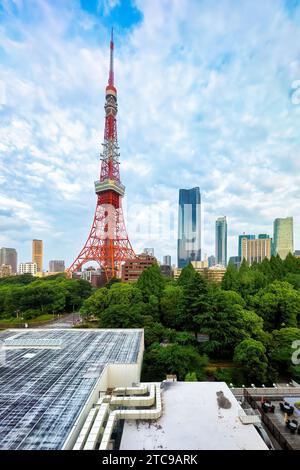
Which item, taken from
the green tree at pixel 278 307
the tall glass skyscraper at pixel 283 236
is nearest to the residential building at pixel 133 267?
the green tree at pixel 278 307

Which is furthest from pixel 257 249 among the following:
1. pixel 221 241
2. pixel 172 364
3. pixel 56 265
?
pixel 56 265

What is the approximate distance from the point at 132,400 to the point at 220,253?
163 meters

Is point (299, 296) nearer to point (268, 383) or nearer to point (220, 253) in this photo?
point (268, 383)

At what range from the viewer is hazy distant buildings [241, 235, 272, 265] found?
98250mm

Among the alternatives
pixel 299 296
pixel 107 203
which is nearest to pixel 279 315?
pixel 299 296

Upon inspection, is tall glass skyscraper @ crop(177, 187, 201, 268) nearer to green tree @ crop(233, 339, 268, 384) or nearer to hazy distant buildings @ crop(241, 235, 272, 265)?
hazy distant buildings @ crop(241, 235, 272, 265)

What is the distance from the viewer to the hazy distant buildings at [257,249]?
98.2 m

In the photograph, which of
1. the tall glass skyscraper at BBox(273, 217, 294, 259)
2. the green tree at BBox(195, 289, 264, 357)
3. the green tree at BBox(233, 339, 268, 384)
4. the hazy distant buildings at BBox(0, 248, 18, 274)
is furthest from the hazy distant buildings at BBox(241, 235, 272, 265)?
the hazy distant buildings at BBox(0, 248, 18, 274)

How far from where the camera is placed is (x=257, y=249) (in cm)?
10056

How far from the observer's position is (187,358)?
542 inches

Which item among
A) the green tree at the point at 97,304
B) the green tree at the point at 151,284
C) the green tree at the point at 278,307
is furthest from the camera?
the green tree at the point at 151,284

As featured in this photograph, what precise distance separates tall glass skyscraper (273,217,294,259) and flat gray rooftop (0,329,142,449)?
103 metres

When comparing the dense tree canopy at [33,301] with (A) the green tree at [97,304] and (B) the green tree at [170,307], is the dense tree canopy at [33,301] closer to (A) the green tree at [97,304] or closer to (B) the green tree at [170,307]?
(A) the green tree at [97,304]

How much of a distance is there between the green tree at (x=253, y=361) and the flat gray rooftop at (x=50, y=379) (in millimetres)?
6338
